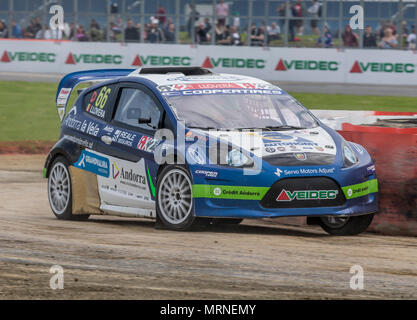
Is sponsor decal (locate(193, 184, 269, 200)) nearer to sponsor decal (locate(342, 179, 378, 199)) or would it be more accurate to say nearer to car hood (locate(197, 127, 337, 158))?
car hood (locate(197, 127, 337, 158))

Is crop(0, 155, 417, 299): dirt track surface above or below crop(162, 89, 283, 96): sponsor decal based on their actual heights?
below

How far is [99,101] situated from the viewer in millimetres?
10930

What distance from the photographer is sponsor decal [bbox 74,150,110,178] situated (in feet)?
34.1

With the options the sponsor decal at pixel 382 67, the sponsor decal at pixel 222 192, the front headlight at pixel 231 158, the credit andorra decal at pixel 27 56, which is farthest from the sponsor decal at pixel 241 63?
the sponsor decal at pixel 222 192

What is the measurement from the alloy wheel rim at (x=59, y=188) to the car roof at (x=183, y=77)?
4.50 feet

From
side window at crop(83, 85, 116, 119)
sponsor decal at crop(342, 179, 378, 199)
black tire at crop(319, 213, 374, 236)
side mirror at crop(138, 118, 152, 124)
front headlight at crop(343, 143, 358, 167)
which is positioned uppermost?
side window at crop(83, 85, 116, 119)

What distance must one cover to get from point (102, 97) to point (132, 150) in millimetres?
1216

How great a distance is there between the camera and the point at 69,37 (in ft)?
113

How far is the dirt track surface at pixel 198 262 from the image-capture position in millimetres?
6676

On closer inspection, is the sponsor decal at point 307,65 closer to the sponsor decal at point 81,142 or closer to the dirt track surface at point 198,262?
the sponsor decal at point 81,142

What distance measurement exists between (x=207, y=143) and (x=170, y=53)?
24031 mm

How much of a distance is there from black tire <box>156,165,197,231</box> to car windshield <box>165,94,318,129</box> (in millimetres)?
603
